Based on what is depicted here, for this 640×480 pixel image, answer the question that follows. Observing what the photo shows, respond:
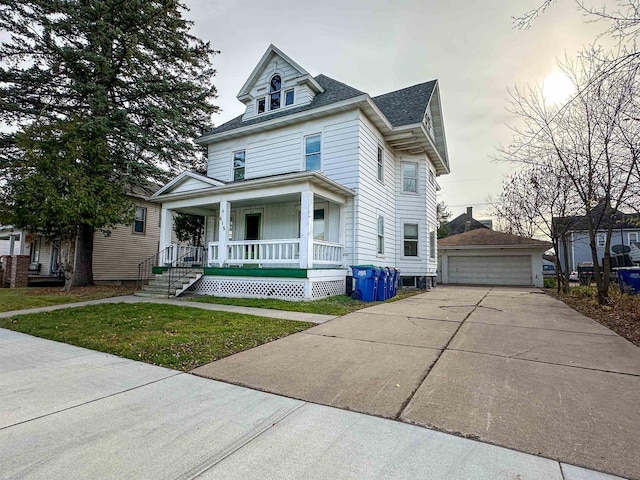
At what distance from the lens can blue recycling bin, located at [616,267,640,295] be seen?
1219 centimetres

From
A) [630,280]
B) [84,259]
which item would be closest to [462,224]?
[630,280]

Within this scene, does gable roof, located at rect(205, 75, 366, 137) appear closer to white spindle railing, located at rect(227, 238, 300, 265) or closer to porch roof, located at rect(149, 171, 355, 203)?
porch roof, located at rect(149, 171, 355, 203)

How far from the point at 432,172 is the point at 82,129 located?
1571 cm

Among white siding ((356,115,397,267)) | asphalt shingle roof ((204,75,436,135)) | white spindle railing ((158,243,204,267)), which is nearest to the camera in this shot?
white siding ((356,115,397,267))

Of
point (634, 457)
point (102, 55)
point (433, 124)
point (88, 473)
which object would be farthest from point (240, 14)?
point (634, 457)

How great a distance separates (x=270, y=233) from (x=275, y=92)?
6009mm

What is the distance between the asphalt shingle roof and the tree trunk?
24.6 ft

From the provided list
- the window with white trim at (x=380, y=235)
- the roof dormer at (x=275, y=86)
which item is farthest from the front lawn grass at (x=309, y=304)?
the roof dormer at (x=275, y=86)

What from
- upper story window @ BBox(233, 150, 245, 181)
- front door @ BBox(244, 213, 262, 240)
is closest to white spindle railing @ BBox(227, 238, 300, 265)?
front door @ BBox(244, 213, 262, 240)

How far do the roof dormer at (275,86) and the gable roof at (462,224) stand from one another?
32029 mm

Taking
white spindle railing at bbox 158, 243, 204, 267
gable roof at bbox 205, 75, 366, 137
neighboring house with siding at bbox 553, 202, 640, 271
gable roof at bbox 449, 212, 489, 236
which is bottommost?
white spindle railing at bbox 158, 243, 204, 267

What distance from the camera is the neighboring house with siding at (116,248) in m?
18.3

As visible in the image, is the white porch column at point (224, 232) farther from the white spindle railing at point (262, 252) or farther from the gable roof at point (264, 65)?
the gable roof at point (264, 65)

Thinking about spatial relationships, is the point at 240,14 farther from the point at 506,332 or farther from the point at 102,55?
the point at 506,332
